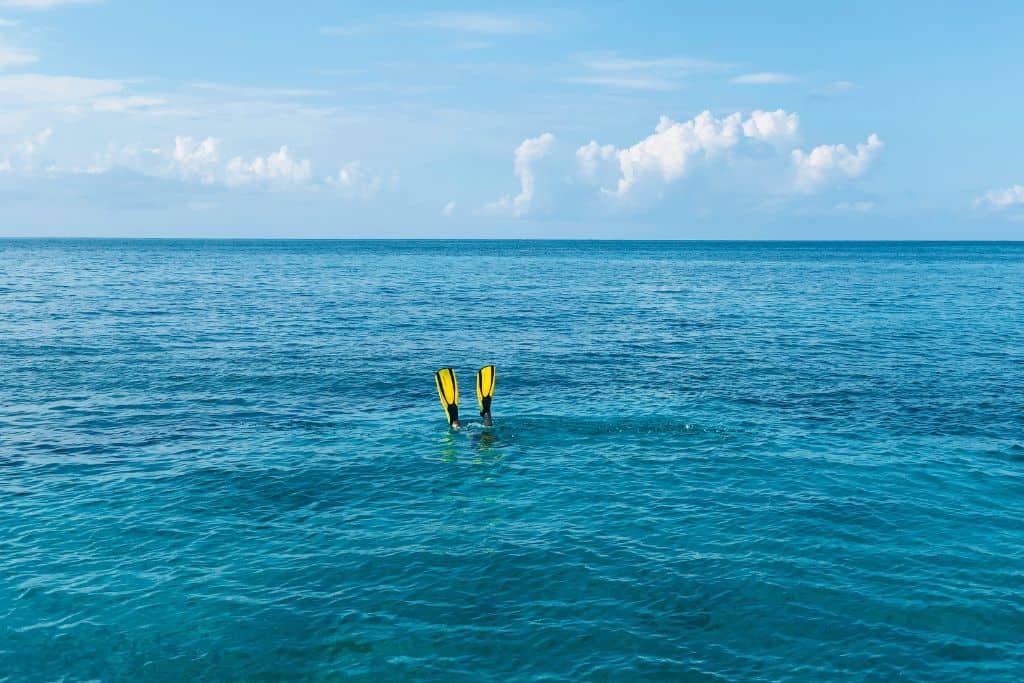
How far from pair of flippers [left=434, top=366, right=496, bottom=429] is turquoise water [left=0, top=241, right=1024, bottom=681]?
52.8 inches

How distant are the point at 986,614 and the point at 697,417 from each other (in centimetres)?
2196

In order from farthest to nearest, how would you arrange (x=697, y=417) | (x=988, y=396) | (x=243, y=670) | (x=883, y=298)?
(x=883, y=298), (x=988, y=396), (x=697, y=417), (x=243, y=670)

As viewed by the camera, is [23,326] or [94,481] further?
[23,326]

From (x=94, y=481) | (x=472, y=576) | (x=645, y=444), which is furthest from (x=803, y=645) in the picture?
(x=94, y=481)

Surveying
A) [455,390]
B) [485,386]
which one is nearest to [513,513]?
[485,386]

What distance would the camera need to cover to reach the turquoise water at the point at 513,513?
21.7 m

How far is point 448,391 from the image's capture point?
41844mm

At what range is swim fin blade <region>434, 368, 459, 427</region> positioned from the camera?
41625mm

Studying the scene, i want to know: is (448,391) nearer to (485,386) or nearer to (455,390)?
(455,390)

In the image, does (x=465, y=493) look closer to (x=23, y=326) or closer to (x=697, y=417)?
(x=697, y=417)

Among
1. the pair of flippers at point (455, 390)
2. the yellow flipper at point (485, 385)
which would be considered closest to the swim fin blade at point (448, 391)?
the pair of flippers at point (455, 390)

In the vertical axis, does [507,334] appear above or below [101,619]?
above

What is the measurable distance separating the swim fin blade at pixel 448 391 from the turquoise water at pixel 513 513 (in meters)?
1.48

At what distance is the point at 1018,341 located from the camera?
7112cm
